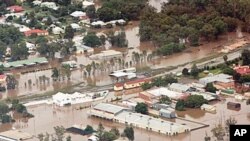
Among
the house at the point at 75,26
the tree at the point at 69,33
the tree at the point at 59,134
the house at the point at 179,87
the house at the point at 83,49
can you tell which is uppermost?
the house at the point at 75,26

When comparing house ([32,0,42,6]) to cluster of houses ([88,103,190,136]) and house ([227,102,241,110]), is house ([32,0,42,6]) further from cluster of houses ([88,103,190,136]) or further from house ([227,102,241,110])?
house ([227,102,241,110])

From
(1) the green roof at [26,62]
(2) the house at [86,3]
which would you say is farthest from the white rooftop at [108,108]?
(2) the house at [86,3]

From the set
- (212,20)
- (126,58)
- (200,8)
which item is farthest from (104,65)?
(200,8)

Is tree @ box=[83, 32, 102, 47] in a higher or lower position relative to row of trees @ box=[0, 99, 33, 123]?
higher

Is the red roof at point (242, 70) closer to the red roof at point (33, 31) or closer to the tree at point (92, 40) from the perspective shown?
the tree at point (92, 40)

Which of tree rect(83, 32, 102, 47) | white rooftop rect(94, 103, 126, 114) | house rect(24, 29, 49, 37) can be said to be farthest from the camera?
house rect(24, 29, 49, 37)

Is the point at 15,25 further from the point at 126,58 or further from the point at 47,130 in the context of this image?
the point at 47,130

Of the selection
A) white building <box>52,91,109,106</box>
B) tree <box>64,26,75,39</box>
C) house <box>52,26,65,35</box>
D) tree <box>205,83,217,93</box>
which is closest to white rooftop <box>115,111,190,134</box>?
white building <box>52,91,109,106</box>
